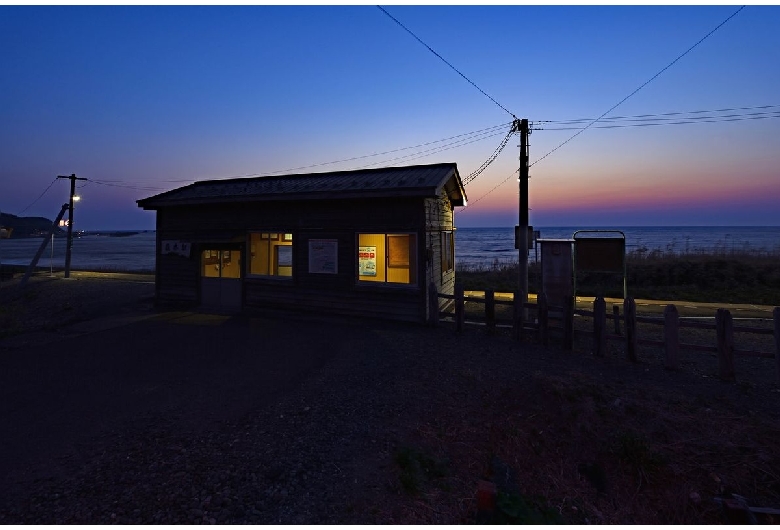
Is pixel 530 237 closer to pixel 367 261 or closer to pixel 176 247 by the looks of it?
pixel 367 261

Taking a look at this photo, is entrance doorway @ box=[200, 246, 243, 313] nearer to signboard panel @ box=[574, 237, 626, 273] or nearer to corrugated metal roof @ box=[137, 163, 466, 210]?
corrugated metal roof @ box=[137, 163, 466, 210]

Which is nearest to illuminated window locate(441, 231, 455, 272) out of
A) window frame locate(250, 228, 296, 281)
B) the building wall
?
the building wall

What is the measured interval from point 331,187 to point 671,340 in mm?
10196

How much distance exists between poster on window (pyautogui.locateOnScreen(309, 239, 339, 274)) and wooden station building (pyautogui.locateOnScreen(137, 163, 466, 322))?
0.03m

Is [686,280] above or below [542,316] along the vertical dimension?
above

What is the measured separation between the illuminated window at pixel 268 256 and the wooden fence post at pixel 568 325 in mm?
9078

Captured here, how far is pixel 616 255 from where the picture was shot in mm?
11258

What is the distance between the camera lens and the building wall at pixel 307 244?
11.8 meters

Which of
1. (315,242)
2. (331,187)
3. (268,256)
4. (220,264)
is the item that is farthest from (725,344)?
(220,264)

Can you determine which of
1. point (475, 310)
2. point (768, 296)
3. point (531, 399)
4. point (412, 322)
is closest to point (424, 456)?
point (531, 399)

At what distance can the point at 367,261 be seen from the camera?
505 inches

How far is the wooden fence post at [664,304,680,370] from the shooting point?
7.69 m

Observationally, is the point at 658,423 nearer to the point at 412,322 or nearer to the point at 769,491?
the point at 769,491

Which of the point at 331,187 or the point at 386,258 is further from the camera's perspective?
the point at 331,187
